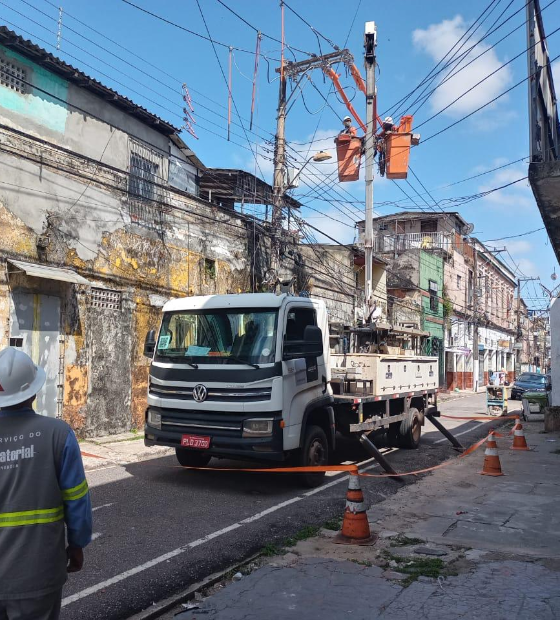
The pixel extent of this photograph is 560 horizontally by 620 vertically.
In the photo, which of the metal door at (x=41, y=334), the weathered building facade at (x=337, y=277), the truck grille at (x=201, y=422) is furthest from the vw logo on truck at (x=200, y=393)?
the weathered building facade at (x=337, y=277)

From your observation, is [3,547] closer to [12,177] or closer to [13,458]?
[13,458]

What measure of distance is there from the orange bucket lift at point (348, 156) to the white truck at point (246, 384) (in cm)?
822

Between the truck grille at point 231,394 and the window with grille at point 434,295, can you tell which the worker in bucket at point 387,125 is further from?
the window with grille at point 434,295

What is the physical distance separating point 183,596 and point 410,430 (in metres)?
8.34

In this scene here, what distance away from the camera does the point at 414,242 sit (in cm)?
4169

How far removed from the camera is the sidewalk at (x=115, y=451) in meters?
10.3

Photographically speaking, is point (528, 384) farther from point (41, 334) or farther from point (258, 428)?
point (258, 428)

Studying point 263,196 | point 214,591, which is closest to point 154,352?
point 214,591

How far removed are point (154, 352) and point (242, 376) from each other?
1.80 meters

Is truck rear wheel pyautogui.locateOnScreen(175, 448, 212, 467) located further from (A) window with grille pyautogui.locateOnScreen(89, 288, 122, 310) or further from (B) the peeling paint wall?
(A) window with grille pyautogui.locateOnScreen(89, 288, 122, 310)

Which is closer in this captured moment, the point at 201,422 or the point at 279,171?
the point at 201,422

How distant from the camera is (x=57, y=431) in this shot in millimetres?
2707

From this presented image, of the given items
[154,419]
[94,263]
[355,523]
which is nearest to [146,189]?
[94,263]

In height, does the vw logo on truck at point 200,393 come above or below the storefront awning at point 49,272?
below
